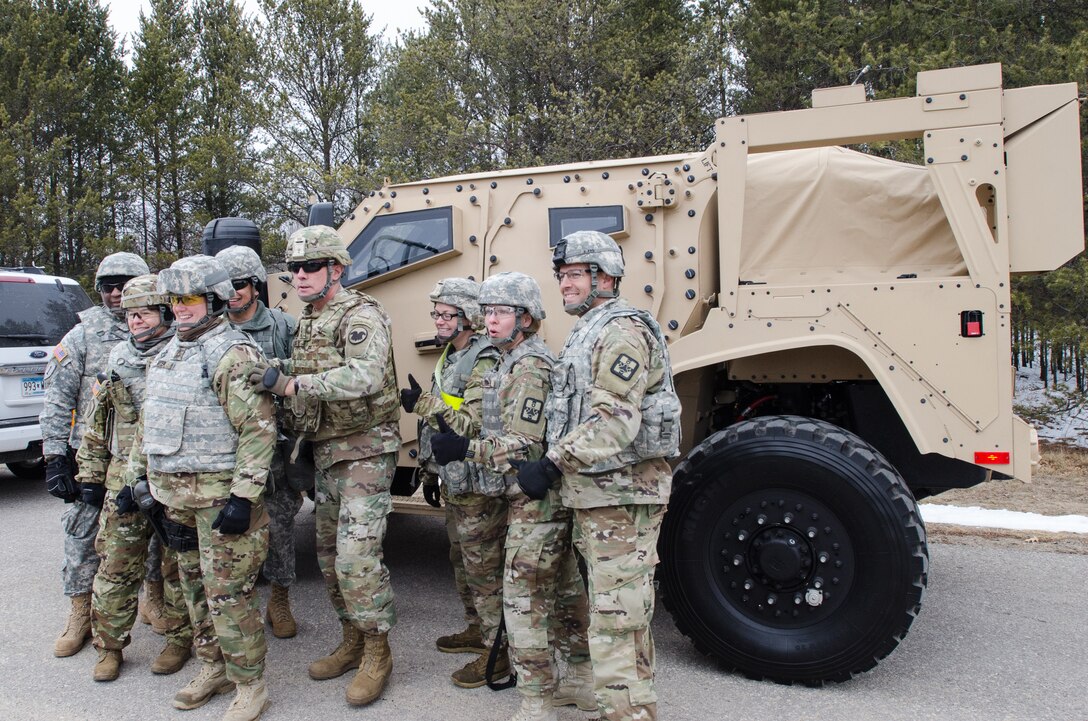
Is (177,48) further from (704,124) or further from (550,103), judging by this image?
(704,124)

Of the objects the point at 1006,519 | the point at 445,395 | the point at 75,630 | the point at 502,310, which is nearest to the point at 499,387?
the point at 502,310

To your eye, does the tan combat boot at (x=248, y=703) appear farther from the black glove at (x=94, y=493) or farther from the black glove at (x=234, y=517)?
the black glove at (x=94, y=493)

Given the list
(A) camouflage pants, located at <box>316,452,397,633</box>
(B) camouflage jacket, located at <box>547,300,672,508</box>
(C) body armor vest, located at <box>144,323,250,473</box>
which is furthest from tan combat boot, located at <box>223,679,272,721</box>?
(B) camouflage jacket, located at <box>547,300,672,508</box>

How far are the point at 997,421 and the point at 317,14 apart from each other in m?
18.3

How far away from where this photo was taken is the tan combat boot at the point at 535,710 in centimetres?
313

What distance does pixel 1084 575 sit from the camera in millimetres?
4973

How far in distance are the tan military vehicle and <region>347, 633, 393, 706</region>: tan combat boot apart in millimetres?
1291

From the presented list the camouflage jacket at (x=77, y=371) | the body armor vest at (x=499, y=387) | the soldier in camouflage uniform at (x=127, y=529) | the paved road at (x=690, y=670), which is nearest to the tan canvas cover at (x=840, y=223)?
the body armor vest at (x=499, y=387)

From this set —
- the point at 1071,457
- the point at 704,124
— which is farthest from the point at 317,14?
the point at 1071,457

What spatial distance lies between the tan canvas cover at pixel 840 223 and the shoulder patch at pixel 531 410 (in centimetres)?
146

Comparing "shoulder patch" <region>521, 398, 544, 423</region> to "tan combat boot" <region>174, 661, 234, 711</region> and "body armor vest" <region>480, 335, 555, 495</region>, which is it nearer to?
"body armor vest" <region>480, 335, 555, 495</region>

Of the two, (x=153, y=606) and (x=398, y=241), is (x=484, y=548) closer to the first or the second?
(x=398, y=241)

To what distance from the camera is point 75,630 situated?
163 inches

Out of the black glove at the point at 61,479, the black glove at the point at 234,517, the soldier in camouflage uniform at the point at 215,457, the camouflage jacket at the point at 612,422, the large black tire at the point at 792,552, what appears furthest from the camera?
the black glove at the point at 61,479
